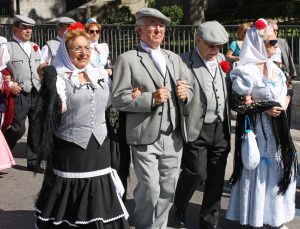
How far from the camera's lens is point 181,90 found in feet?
15.8

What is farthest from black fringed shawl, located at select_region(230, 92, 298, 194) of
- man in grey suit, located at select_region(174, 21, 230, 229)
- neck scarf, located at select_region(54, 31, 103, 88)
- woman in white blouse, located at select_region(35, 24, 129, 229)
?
neck scarf, located at select_region(54, 31, 103, 88)

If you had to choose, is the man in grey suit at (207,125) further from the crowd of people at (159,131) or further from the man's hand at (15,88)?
the man's hand at (15,88)

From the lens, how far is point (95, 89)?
4.52m

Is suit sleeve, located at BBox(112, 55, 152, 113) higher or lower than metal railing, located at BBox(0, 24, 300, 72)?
lower

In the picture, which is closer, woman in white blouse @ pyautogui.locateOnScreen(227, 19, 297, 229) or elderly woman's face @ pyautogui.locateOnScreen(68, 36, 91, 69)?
elderly woman's face @ pyautogui.locateOnScreen(68, 36, 91, 69)

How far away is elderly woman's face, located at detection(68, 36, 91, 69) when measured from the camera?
445cm

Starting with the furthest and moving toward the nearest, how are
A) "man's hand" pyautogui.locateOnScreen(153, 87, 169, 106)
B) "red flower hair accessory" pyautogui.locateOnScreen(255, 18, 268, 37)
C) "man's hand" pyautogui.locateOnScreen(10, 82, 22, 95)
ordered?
1. "man's hand" pyautogui.locateOnScreen(10, 82, 22, 95)
2. "red flower hair accessory" pyautogui.locateOnScreen(255, 18, 268, 37)
3. "man's hand" pyautogui.locateOnScreen(153, 87, 169, 106)

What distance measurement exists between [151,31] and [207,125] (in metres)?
0.95

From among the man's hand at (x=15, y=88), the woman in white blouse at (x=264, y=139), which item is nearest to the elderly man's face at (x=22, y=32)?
the man's hand at (x=15, y=88)

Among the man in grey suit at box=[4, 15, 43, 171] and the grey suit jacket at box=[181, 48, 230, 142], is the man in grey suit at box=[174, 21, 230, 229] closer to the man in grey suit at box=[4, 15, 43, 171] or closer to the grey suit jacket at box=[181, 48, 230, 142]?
the grey suit jacket at box=[181, 48, 230, 142]

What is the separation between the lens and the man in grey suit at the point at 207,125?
5164 mm

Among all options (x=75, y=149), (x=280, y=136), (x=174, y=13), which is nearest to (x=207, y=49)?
(x=280, y=136)

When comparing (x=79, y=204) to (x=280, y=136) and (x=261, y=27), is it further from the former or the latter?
(x=261, y=27)

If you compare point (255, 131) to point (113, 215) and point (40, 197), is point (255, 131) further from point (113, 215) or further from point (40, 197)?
point (40, 197)
